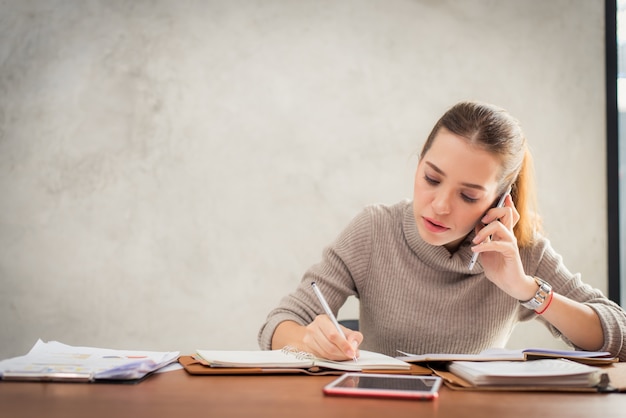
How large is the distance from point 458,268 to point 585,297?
1.08 ft

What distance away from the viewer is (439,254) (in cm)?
160

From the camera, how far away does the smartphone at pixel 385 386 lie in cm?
83

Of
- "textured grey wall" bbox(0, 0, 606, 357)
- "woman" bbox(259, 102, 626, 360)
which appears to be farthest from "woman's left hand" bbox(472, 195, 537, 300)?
"textured grey wall" bbox(0, 0, 606, 357)

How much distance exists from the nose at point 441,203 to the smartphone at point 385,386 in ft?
1.72

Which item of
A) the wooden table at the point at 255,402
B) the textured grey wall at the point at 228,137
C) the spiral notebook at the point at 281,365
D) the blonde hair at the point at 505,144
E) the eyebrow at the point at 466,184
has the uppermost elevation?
the textured grey wall at the point at 228,137

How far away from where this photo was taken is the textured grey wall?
8.89 ft

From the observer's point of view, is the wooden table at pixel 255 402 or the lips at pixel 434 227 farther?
the lips at pixel 434 227

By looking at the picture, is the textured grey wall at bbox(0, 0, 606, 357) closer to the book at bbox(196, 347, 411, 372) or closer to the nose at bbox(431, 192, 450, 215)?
the nose at bbox(431, 192, 450, 215)

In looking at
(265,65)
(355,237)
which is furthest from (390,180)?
(355,237)

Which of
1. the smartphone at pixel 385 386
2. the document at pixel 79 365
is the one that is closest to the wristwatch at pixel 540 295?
the smartphone at pixel 385 386

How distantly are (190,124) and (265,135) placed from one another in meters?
0.36

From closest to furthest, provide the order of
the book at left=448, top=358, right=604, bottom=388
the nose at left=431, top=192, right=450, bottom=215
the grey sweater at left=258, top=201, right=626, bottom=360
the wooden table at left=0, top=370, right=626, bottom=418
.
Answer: the wooden table at left=0, top=370, right=626, bottom=418, the book at left=448, top=358, right=604, bottom=388, the nose at left=431, top=192, right=450, bottom=215, the grey sweater at left=258, top=201, right=626, bottom=360

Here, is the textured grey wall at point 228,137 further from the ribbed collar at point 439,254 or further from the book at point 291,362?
A: the book at point 291,362

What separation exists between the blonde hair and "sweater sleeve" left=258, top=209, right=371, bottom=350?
0.30 meters
